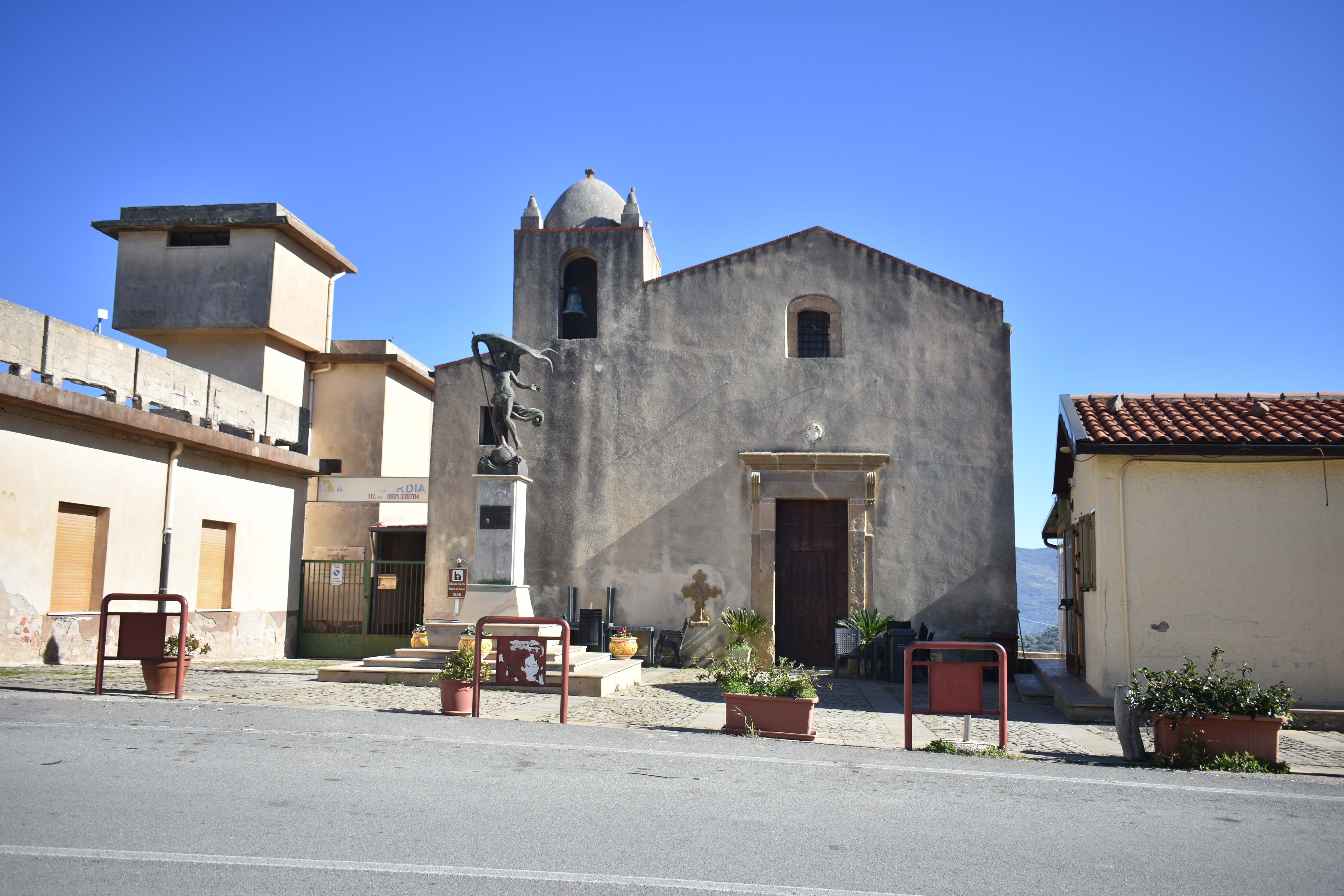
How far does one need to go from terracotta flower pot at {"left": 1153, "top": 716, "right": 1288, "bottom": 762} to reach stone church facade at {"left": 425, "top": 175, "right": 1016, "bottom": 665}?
27.8 feet

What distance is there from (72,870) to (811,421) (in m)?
14.5

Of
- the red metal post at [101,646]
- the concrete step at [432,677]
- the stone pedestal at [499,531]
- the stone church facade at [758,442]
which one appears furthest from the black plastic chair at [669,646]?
the red metal post at [101,646]

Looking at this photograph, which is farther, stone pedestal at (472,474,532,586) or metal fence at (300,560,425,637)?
metal fence at (300,560,425,637)

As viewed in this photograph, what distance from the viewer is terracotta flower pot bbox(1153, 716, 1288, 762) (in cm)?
834

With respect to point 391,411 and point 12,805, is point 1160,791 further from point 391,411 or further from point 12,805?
point 391,411

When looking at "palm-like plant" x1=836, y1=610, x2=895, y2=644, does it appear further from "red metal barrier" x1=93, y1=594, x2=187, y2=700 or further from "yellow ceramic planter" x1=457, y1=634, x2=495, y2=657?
"red metal barrier" x1=93, y1=594, x2=187, y2=700

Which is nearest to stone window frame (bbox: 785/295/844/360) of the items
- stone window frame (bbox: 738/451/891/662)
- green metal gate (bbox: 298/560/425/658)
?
stone window frame (bbox: 738/451/891/662)

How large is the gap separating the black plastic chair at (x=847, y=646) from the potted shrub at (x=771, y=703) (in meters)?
7.04

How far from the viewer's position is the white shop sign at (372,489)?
65.2ft

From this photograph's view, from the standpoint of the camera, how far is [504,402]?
14953 mm

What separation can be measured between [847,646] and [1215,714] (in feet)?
27.9

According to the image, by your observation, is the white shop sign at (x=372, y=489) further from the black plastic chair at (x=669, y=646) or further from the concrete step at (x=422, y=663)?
the concrete step at (x=422, y=663)

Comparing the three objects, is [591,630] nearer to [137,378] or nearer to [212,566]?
[212,566]

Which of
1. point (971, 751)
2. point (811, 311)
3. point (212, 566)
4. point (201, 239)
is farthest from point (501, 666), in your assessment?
point (201, 239)
